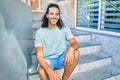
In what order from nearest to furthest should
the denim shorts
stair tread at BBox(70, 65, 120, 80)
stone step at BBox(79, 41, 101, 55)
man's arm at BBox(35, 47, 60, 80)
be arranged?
man's arm at BBox(35, 47, 60, 80)
the denim shorts
stair tread at BBox(70, 65, 120, 80)
stone step at BBox(79, 41, 101, 55)

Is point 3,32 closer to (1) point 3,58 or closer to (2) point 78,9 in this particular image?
(1) point 3,58

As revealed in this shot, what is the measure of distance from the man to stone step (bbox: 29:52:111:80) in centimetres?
28

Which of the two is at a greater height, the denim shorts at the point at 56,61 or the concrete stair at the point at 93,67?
the denim shorts at the point at 56,61

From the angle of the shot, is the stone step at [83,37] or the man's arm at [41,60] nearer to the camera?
the man's arm at [41,60]

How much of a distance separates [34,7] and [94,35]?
6.05 ft

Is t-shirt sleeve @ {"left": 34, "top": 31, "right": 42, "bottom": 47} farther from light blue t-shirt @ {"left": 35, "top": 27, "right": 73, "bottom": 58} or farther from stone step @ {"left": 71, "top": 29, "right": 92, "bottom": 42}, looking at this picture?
stone step @ {"left": 71, "top": 29, "right": 92, "bottom": 42}

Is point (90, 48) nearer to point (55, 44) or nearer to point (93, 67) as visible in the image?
point (93, 67)

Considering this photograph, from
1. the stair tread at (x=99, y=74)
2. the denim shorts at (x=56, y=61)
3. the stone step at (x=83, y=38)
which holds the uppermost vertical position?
the stone step at (x=83, y=38)

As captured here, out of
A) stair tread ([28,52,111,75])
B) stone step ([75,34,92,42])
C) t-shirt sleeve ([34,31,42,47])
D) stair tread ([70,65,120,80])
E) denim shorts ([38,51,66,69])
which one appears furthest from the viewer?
stone step ([75,34,92,42])

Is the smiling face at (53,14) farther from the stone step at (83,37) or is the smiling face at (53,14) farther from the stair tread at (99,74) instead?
the stone step at (83,37)

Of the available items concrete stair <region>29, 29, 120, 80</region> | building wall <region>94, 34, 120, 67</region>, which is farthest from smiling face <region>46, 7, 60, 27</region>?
building wall <region>94, 34, 120, 67</region>

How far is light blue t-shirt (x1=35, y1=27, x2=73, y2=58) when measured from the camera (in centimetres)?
171

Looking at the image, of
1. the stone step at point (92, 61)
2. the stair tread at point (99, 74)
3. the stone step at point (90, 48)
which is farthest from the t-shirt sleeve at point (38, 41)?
the stone step at point (90, 48)

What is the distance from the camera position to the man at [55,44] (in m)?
1.64
